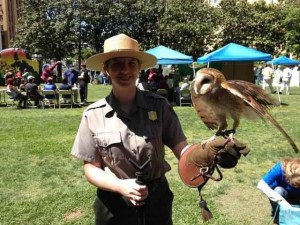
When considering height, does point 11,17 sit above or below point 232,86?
above

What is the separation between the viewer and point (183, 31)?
113ft

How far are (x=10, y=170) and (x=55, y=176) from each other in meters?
0.82

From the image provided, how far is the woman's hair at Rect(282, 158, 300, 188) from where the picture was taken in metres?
3.82

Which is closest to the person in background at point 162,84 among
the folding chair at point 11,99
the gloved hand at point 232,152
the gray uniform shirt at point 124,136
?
the folding chair at point 11,99

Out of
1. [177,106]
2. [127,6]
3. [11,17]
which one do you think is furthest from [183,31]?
[11,17]

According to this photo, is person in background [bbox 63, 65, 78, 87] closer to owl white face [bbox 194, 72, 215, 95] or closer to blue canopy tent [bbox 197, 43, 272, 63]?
blue canopy tent [bbox 197, 43, 272, 63]

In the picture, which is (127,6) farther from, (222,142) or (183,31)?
(222,142)

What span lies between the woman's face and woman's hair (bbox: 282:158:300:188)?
224 cm

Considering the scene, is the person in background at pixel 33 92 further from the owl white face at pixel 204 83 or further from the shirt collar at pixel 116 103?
the owl white face at pixel 204 83

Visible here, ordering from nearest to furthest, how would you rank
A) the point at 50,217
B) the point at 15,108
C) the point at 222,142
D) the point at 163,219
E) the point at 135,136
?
1. the point at 222,142
2. the point at 135,136
3. the point at 163,219
4. the point at 50,217
5. the point at 15,108

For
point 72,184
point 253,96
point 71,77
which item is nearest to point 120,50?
point 253,96

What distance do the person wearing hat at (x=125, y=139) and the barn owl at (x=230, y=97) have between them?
0.24m

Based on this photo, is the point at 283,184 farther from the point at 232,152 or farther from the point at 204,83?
the point at 232,152

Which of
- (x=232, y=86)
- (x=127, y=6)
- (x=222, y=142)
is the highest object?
(x=127, y=6)
